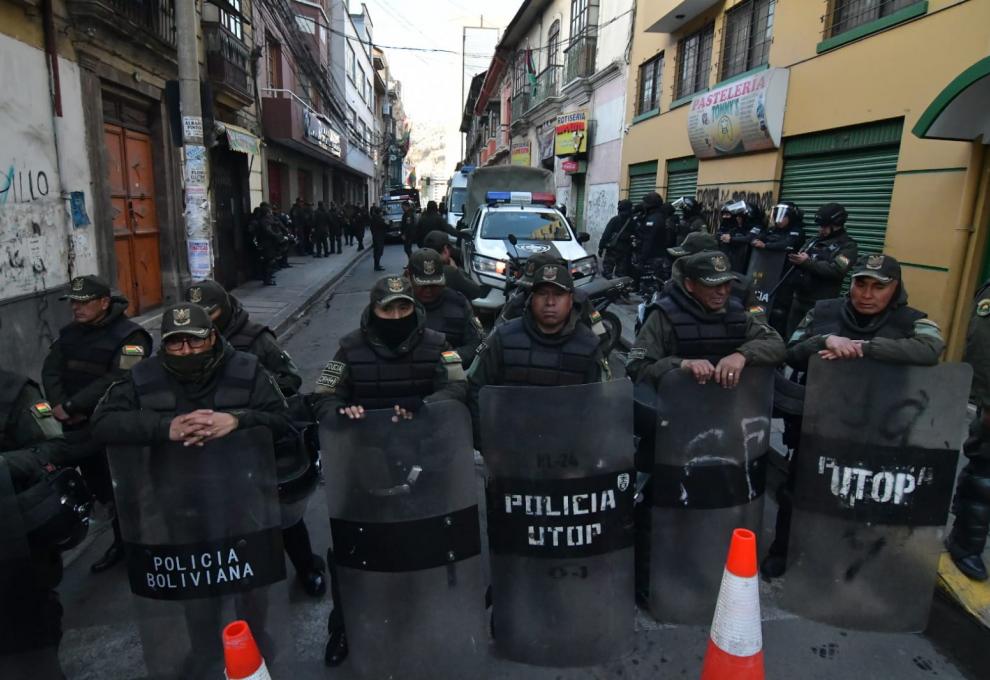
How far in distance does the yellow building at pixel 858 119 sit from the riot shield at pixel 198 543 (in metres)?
5.96

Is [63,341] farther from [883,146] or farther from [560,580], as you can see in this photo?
[883,146]

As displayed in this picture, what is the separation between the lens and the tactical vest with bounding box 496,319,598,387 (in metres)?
2.93

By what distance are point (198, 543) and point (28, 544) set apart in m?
0.64

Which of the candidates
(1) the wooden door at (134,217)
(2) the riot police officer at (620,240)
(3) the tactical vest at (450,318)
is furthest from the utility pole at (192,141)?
(2) the riot police officer at (620,240)

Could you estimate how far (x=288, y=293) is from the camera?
12.5 m

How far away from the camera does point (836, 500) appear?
118 inches

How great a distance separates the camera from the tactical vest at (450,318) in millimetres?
4160

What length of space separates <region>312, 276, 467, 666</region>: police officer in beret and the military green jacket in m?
0.94

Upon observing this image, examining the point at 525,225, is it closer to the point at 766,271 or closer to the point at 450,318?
the point at 766,271

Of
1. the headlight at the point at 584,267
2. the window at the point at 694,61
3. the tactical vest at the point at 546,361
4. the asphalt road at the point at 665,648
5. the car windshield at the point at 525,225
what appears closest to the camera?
the asphalt road at the point at 665,648

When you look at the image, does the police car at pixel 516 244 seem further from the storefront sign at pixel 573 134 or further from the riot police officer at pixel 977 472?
the storefront sign at pixel 573 134

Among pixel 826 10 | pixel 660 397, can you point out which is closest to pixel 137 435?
pixel 660 397

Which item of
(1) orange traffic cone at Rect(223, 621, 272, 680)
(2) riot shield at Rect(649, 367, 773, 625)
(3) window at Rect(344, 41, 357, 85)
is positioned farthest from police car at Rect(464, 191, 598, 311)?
(3) window at Rect(344, 41, 357, 85)

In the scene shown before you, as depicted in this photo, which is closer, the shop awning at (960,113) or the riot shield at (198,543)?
the riot shield at (198,543)
